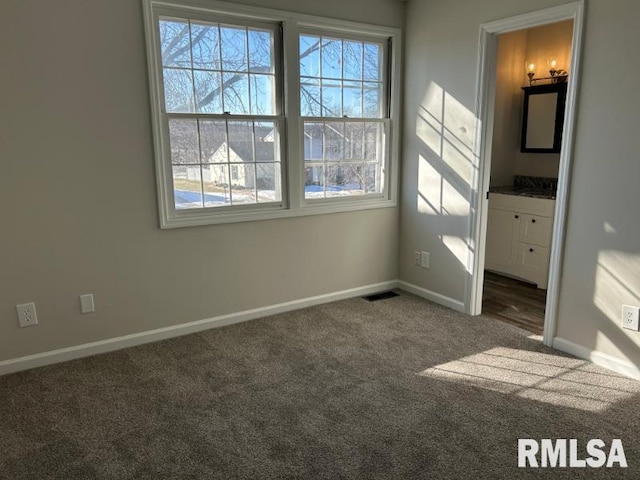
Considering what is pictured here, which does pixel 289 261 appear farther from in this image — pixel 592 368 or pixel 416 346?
pixel 592 368

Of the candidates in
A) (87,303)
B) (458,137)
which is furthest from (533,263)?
(87,303)

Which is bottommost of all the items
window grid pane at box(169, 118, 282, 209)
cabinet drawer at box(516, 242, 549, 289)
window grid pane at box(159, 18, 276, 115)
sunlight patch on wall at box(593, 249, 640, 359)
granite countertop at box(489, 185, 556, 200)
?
cabinet drawer at box(516, 242, 549, 289)

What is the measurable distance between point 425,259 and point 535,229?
1.17m

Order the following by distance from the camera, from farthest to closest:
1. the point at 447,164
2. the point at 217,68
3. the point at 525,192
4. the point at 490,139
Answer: the point at 525,192, the point at 447,164, the point at 490,139, the point at 217,68

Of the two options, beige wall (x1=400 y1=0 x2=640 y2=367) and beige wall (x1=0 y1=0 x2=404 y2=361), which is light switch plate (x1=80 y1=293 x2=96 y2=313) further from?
beige wall (x1=400 y1=0 x2=640 y2=367)

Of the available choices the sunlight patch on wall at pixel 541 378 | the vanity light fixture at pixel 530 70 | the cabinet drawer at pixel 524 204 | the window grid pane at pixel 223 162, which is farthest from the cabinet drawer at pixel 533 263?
the window grid pane at pixel 223 162

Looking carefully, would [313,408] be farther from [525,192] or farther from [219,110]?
[525,192]

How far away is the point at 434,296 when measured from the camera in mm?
4055

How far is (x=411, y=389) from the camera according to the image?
2.64 m

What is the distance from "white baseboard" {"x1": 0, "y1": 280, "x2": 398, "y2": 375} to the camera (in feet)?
9.61

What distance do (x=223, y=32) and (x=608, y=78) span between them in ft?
8.05

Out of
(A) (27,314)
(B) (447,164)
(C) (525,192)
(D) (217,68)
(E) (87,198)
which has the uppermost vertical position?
(D) (217,68)

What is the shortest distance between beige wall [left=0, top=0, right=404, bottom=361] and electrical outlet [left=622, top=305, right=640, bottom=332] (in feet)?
8.15

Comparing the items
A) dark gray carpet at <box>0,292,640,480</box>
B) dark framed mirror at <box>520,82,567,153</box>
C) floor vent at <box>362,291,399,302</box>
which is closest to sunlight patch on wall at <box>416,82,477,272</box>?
floor vent at <box>362,291,399,302</box>
